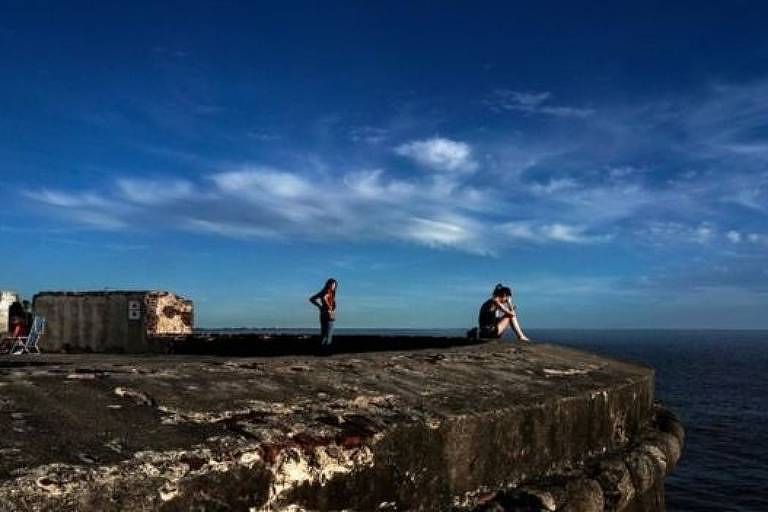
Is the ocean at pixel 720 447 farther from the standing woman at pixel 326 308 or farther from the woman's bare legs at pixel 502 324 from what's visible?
the standing woman at pixel 326 308

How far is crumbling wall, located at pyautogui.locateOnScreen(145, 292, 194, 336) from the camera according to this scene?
42.5 feet

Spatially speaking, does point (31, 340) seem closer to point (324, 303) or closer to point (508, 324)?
point (324, 303)

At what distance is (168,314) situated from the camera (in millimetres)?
13289

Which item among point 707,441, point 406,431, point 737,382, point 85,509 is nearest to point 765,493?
point 707,441

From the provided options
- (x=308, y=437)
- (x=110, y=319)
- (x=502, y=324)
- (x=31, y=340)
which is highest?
(x=110, y=319)

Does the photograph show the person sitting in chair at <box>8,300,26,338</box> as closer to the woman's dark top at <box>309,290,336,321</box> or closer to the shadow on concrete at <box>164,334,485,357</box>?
the shadow on concrete at <box>164,334,485,357</box>

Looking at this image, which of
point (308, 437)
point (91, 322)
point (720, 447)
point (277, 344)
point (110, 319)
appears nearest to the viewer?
point (308, 437)

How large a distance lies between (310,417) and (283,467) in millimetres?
406

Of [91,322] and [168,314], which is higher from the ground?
[168,314]

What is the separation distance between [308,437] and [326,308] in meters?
7.80

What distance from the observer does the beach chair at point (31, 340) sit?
41.7 ft

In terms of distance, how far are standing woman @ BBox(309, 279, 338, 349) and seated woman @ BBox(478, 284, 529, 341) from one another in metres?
2.30

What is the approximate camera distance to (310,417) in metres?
2.86

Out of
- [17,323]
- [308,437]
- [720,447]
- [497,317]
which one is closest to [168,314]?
[17,323]
